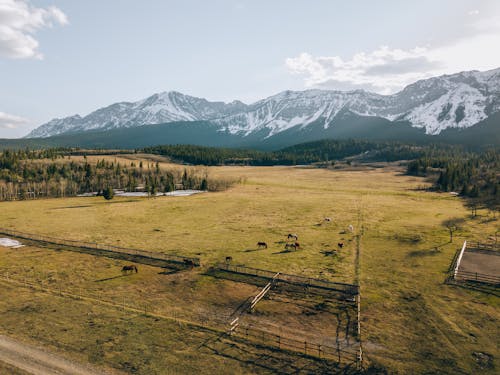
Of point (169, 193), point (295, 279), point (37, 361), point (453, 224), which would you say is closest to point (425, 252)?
point (453, 224)

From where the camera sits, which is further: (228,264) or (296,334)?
(228,264)

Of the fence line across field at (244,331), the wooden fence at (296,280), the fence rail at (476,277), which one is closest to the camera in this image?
the fence line across field at (244,331)

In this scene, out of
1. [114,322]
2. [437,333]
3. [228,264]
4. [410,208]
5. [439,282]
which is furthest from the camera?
[410,208]

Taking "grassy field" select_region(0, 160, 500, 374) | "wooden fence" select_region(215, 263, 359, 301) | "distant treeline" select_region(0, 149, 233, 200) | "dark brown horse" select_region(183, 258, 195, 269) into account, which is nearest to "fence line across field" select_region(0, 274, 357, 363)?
"grassy field" select_region(0, 160, 500, 374)

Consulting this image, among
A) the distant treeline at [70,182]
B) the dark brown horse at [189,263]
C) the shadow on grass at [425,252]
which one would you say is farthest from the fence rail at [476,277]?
the distant treeline at [70,182]

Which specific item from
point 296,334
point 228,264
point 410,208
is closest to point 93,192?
point 228,264

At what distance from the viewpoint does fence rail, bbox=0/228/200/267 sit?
63.8 m

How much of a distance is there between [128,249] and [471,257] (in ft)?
227

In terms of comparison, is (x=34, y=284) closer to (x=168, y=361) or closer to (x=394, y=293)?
(x=168, y=361)

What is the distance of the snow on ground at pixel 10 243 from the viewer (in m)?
74.8

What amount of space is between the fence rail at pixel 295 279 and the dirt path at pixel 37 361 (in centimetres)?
2827

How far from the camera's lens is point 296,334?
1564 inches

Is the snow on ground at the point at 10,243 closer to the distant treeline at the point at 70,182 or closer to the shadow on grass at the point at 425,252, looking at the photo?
the distant treeline at the point at 70,182

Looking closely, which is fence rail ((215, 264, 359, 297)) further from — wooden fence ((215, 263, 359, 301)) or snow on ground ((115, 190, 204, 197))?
snow on ground ((115, 190, 204, 197))
